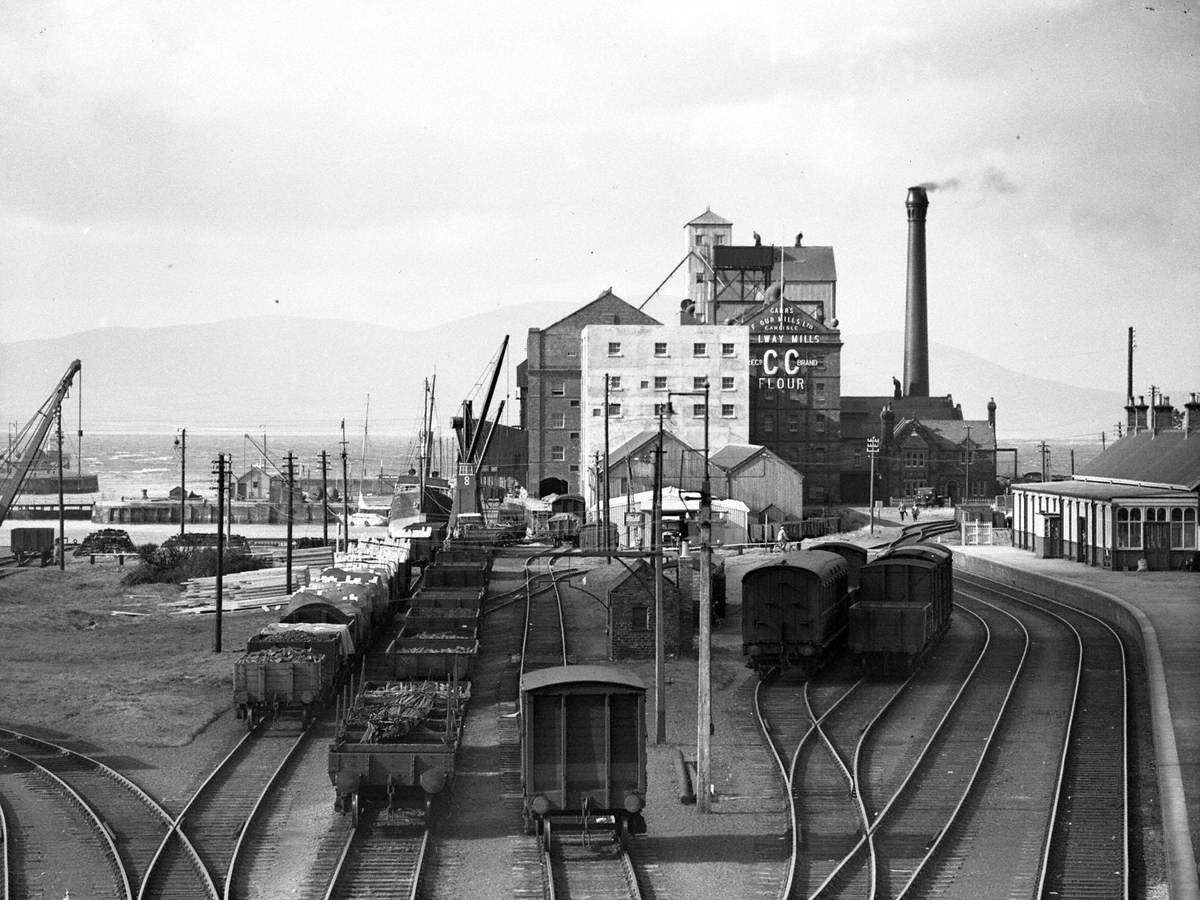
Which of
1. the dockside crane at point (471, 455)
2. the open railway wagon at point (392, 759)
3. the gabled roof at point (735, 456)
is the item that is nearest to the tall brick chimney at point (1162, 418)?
the gabled roof at point (735, 456)

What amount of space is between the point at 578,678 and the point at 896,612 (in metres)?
17.3

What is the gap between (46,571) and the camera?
77.4 metres

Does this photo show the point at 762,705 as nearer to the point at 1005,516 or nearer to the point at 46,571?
the point at 46,571

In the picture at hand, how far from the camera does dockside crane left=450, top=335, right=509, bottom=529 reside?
87.7 meters

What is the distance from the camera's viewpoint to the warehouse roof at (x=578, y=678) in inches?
890

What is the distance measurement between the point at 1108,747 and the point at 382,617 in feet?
84.7

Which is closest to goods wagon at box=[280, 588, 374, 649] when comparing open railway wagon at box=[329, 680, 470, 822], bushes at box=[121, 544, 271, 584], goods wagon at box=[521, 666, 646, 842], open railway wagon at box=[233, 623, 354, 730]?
open railway wagon at box=[233, 623, 354, 730]

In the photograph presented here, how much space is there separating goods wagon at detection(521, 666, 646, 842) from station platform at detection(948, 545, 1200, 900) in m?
7.92

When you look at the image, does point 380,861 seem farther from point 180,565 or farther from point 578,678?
point 180,565

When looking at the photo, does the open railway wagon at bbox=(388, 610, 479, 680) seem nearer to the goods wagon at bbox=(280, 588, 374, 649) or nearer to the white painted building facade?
the goods wagon at bbox=(280, 588, 374, 649)

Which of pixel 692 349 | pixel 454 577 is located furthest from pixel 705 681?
pixel 692 349

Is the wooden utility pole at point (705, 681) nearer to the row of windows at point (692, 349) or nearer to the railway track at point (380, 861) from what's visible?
the railway track at point (380, 861)

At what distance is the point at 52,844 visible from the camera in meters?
23.1

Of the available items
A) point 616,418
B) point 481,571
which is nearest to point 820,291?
point 616,418
